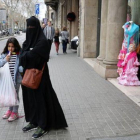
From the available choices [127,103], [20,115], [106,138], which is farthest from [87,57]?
[106,138]

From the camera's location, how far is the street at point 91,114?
13.5ft

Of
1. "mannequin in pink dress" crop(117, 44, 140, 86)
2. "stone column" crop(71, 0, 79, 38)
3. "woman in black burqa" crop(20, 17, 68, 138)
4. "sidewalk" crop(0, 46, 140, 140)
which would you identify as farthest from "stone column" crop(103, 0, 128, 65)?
"stone column" crop(71, 0, 79, 38)

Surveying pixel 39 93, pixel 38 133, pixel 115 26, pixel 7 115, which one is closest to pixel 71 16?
pixel 115 26

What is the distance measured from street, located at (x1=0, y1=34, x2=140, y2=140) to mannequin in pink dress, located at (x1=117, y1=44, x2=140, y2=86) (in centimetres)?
50

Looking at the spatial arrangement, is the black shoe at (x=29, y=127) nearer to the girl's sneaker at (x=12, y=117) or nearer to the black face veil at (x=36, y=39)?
the girl's sneaker at (x=12, y=117)

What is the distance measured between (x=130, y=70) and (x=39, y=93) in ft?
13.3

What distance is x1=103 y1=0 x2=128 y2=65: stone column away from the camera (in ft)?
25.6

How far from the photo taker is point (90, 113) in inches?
201

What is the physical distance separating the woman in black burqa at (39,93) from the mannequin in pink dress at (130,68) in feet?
11.9

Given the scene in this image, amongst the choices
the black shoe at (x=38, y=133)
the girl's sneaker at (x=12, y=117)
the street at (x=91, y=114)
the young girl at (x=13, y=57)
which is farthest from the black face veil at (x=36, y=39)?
the girl's sneaker at (x=12, y=117)

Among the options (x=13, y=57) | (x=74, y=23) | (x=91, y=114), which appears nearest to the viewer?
(x=13, y=57)

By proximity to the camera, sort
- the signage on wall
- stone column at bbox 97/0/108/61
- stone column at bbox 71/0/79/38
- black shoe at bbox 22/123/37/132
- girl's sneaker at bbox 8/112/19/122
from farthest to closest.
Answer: stone column at bbox 71/0/79/38 → the signage on wall → stone column at bbox 97/0/108/61 → girl's sneaker at bbox 8/112/19/122 → black shoe at bbox 22/123/37/132

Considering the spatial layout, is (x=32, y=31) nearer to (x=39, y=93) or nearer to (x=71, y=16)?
(x=39, y=93)

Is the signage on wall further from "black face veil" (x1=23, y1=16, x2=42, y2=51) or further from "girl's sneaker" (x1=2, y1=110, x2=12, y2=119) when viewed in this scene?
"black face veil" (x1=23, y1=16, x2=42, y2=51)
